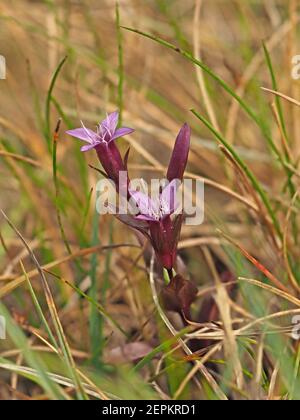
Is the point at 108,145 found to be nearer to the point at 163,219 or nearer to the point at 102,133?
the point at 102,133

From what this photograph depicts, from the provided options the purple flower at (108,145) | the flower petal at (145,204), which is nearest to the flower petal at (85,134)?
the purple flower at (108,145)

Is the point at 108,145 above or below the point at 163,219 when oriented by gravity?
above

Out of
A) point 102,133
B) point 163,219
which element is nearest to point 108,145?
point 102,133

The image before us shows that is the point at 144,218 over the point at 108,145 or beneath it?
beneath

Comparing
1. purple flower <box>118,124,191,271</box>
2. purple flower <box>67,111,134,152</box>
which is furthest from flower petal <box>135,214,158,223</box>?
purple flower <box>67,111,134,152</box>

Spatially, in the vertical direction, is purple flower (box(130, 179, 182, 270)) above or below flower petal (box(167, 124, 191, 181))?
below

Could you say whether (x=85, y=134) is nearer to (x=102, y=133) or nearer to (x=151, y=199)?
(x=102, y=133)

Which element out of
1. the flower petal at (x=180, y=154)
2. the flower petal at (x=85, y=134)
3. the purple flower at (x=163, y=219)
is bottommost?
the purple flower at (x=163, y=219)

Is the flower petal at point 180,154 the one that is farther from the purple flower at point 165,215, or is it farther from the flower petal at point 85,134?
the flower petal at point 85,134

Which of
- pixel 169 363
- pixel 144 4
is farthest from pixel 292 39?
pixel 169 363

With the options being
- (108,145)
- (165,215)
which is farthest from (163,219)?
(108,145)

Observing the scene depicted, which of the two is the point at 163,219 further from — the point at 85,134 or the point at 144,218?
the point at 85,134

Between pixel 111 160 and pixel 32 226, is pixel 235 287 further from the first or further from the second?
pixel 32 226

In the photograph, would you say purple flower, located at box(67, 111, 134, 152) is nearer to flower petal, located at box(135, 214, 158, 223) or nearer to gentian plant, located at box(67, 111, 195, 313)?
gentian plant, located at box(67, 111, 195, 313)
